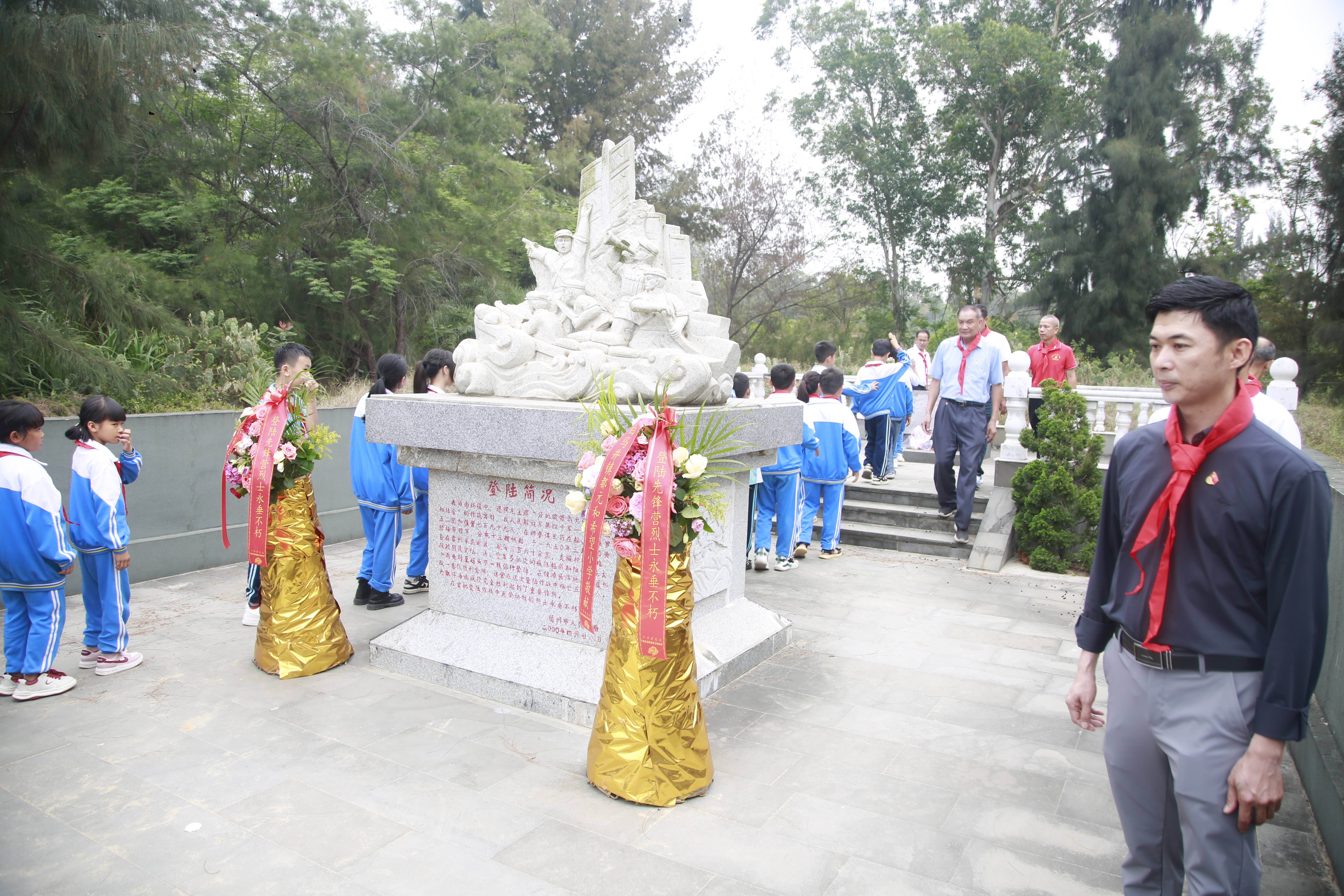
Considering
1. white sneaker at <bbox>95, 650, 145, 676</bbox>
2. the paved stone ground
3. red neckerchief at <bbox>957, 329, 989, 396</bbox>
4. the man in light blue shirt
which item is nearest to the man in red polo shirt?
the man in light blue shirt

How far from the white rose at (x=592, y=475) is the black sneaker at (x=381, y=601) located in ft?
9.79

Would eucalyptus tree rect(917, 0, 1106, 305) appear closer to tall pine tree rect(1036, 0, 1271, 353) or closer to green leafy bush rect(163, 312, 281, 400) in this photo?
tall pine tree rect(1036, 0, 1271, 353)

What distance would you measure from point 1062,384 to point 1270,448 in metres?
5.69

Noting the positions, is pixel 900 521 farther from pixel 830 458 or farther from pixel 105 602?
pixel 105 602

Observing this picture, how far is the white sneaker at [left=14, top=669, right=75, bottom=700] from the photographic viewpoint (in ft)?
12.3

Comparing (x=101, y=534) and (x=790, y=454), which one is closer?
(x=101, y=534)

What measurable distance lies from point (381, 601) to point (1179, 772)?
4739mm

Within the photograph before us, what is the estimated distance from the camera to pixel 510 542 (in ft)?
13.5

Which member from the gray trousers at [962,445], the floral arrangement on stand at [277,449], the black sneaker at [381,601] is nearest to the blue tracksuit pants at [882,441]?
the gray trousers at [962,445]

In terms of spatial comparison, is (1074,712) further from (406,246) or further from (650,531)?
(406,246)

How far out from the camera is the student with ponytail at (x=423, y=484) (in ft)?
18.2

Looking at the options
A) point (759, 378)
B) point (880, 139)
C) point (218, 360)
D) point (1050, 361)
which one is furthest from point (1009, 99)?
point (218, 360)

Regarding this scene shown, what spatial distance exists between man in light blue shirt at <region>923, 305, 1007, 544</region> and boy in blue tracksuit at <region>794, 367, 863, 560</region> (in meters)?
0.73

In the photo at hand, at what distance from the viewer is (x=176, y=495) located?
6.14m
